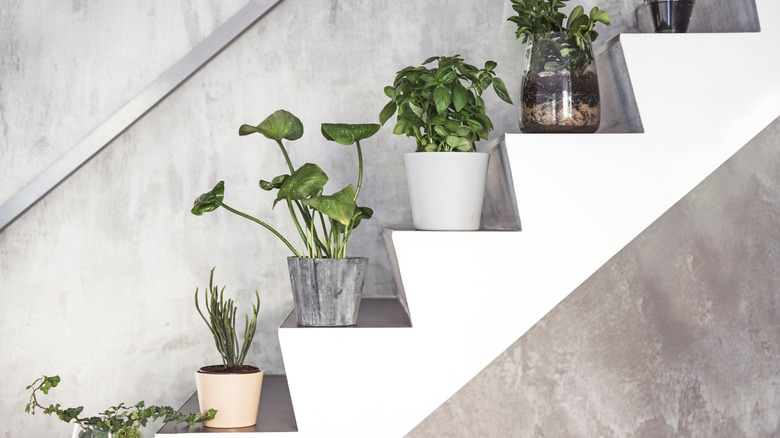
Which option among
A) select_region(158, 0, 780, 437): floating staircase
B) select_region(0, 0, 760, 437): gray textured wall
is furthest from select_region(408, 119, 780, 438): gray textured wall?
select_region(158, 0, 780, 437): floating staircase

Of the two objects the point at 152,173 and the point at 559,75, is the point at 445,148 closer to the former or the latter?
the point at 559,75

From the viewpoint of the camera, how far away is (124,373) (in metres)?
1.66

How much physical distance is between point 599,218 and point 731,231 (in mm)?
802

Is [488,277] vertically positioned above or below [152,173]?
below

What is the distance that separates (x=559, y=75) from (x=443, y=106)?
0.78ft

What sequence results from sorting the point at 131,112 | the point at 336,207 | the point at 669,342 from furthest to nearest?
the point at 669,342 → the point at 131,112 → the point at 336,207

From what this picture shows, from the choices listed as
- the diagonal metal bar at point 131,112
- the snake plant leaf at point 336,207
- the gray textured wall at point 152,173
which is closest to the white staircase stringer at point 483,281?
the snake plant leaf at point 336,207

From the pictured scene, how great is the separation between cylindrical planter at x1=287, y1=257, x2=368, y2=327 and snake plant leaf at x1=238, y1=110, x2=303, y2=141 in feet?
0.85

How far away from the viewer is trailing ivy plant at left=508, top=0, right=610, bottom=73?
1312mm

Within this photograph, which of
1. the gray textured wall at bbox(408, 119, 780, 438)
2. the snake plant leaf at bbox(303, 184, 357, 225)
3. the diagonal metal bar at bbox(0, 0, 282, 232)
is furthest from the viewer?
the gray textured wall at bbox(408, 119, 780, 438)

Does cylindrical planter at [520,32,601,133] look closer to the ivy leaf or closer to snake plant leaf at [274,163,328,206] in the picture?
the ivy leaf

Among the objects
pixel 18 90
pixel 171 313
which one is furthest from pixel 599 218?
pixel 18 90

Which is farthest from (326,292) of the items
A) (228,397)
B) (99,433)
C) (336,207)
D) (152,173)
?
(152,173)

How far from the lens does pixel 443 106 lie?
1.26 m
